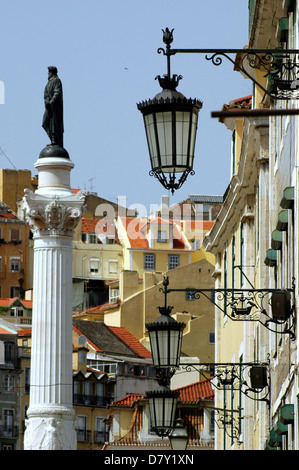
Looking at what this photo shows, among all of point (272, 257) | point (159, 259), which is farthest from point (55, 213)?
point (159, 259)

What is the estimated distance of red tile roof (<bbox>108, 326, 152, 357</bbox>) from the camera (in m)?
114

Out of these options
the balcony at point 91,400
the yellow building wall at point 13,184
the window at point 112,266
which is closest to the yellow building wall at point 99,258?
the window at point 112,266

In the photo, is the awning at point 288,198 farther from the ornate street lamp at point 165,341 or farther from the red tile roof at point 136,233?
the red tile roof at point 136,233

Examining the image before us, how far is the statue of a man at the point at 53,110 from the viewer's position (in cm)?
4775

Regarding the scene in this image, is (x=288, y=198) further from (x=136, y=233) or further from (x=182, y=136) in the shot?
(x=136, y=233)

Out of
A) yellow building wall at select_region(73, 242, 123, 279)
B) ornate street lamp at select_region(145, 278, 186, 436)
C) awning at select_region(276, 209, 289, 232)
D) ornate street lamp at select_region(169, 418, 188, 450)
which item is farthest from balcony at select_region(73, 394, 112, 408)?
awning at select_region(276, 209, 289, 232)

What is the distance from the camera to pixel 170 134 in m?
14.8

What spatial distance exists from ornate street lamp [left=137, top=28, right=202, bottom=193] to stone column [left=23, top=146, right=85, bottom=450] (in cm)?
2861

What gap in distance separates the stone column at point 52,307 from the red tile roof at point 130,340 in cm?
6759

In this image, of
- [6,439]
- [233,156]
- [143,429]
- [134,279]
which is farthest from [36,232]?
[134,279]

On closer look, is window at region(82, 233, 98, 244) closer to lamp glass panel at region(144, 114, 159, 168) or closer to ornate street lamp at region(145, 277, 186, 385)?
ornate street lamp at region(145, 277, 186, 385)

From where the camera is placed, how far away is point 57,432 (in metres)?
43.1

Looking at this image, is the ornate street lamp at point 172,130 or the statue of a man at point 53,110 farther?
the statue of a man at point 53,110
